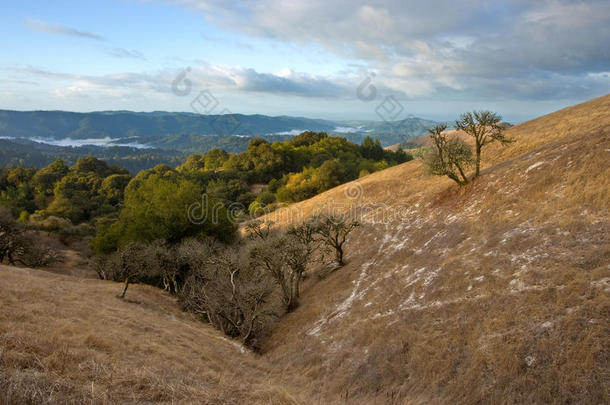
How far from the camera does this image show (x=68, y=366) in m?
7.14

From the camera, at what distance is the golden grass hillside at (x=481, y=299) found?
1061 centimetres

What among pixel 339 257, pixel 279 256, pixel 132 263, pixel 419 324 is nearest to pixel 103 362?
pixel 419 324

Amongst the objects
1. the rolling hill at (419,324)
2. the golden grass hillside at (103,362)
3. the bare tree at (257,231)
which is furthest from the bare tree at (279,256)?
the golden grass hillside at (103,362)

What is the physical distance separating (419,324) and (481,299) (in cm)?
296

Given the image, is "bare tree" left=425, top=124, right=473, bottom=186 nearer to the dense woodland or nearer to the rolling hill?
the rolling hill

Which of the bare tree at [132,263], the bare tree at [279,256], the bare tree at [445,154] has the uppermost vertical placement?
the bare tree at [445,154]

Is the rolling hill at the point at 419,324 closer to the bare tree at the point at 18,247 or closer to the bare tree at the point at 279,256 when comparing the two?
the bare tree at the point at 279,256

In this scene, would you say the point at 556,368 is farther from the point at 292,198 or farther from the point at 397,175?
the point at 292,198

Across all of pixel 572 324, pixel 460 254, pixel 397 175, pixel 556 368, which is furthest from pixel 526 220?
pixel 397 175

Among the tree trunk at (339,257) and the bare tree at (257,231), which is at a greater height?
the bare tree at (257,231)

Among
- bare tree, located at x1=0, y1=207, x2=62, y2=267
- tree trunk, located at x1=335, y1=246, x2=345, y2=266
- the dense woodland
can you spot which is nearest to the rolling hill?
tree trunk, located at x1=335, y1=246, x2=345, y2=266

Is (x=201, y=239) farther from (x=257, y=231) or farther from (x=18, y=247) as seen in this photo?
(x=18, y=247)

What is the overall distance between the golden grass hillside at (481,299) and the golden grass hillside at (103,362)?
4.06 meters

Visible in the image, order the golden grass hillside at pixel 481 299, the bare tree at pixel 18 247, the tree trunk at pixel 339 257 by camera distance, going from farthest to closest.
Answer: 1. the bare tree at pixel 18 247
2. the tree trunk at pixel 339 257
3. the golden grass hillside at pixel 481 299
